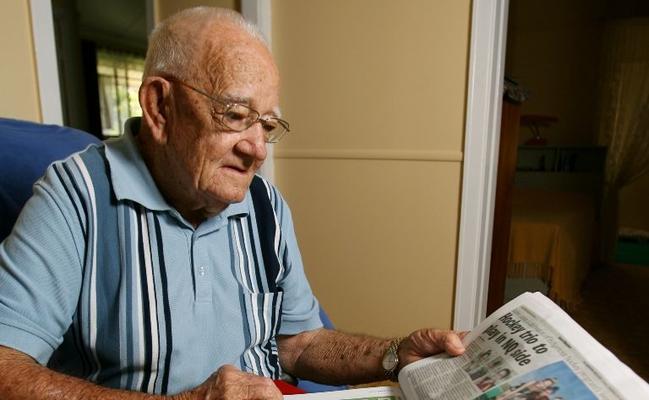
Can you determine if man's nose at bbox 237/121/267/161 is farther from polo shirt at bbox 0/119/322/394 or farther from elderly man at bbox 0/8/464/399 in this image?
polo shirt at bbox 0/119/322/394

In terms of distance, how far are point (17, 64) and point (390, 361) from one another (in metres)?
1.32

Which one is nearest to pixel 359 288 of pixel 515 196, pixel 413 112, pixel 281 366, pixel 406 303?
pixel 406 303

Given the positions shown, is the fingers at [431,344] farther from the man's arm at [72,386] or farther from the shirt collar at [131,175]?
the shirt collar at [131,175]

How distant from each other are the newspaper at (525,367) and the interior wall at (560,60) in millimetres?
4587

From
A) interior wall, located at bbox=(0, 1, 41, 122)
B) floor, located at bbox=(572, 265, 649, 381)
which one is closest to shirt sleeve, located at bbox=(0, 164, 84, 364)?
interior wall, located at bbox=(0, 1, 41, 122)

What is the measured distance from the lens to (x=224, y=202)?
2.41 feet

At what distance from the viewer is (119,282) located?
0.67 meters

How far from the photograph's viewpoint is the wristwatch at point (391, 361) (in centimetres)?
80

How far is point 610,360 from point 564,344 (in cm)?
5

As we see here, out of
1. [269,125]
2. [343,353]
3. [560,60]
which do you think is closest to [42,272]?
[269,125]

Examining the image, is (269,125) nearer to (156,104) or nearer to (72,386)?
(156,104)

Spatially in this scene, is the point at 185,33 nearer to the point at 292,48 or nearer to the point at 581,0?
the point at 292,48

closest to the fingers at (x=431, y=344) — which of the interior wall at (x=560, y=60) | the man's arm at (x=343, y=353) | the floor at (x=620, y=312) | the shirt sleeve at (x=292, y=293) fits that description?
the man's arm at (x=343, y=353)

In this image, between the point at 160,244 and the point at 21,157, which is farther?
the point at 21,157
